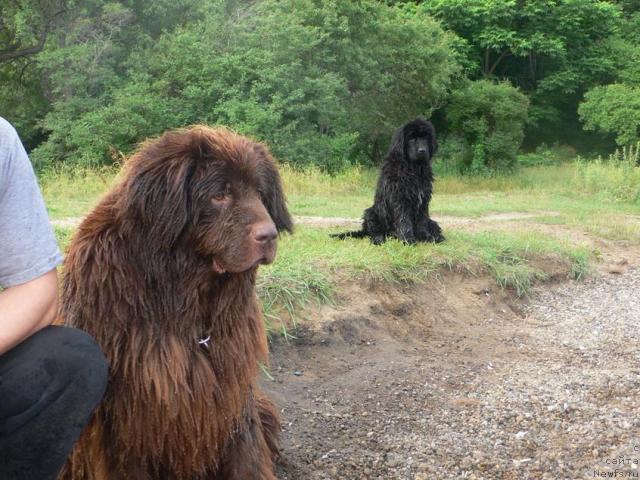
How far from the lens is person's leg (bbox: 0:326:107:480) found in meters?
2.17

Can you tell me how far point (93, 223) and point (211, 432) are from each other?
3.21 ft

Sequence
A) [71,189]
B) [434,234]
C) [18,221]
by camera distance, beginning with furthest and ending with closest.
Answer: [71,189] → [434,234] → [18,221]

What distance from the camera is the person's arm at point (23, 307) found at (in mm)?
2082

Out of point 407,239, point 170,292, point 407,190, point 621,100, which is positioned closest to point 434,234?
point 407,239

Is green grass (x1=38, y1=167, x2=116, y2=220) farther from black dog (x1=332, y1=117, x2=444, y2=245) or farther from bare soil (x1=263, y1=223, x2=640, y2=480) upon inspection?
bare soil (x1=263, y1=223, x2=640, y2=480)

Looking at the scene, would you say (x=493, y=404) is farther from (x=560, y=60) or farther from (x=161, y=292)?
(x=560, y=60)

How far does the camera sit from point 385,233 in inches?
313

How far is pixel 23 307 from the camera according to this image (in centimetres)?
211

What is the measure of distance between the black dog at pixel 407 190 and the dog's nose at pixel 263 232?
5.20 m

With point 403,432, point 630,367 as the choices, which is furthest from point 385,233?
point 403,432

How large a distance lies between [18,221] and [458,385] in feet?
11.3

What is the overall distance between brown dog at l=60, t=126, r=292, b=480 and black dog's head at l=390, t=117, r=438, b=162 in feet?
17.4

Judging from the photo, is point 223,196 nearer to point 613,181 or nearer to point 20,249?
point 20,249

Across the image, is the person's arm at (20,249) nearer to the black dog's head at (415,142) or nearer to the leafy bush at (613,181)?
the black dog's head at (415,142)
